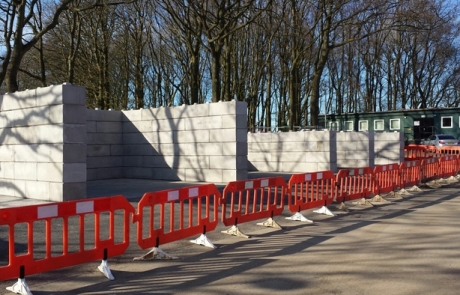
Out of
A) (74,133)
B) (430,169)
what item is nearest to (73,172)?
(74,133)

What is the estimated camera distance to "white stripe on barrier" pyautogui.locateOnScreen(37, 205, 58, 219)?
20.2 feet

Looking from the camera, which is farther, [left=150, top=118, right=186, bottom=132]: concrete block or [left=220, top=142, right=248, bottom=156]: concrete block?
[left=150, top=118, right=186, bottom=132]: concrete block

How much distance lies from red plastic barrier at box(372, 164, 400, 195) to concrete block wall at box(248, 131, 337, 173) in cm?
690

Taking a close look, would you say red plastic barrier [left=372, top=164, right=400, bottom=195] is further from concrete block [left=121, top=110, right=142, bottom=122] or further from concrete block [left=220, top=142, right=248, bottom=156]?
concrete block [left=121, top=110, right=142, bottom=122]

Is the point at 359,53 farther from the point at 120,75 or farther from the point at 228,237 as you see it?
the point at 228,237

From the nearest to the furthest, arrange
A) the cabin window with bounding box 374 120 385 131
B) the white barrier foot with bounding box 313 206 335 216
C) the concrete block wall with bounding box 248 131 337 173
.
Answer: the white barrier foot with bounding box 313 206 335 216
the concrete block wall with bounding box 248 131 337 173
the cabin window with bounding box 374 120 385 131

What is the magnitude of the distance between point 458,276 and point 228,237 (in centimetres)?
414

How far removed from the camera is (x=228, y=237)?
9.23m

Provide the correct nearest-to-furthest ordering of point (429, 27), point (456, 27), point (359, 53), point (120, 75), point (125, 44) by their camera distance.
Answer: point (429, 27), point (125, 44), point (120, 75), point (456, 27), point (359, 53)

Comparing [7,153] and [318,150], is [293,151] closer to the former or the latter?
[318,150]

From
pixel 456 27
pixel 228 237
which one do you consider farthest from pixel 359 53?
pixel 228 237

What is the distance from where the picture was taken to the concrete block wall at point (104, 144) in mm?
20078

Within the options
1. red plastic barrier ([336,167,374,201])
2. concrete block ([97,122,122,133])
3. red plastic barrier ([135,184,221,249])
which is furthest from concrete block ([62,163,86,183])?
concrete block ([97,122,122,133])

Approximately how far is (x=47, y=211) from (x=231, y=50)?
30182mm
